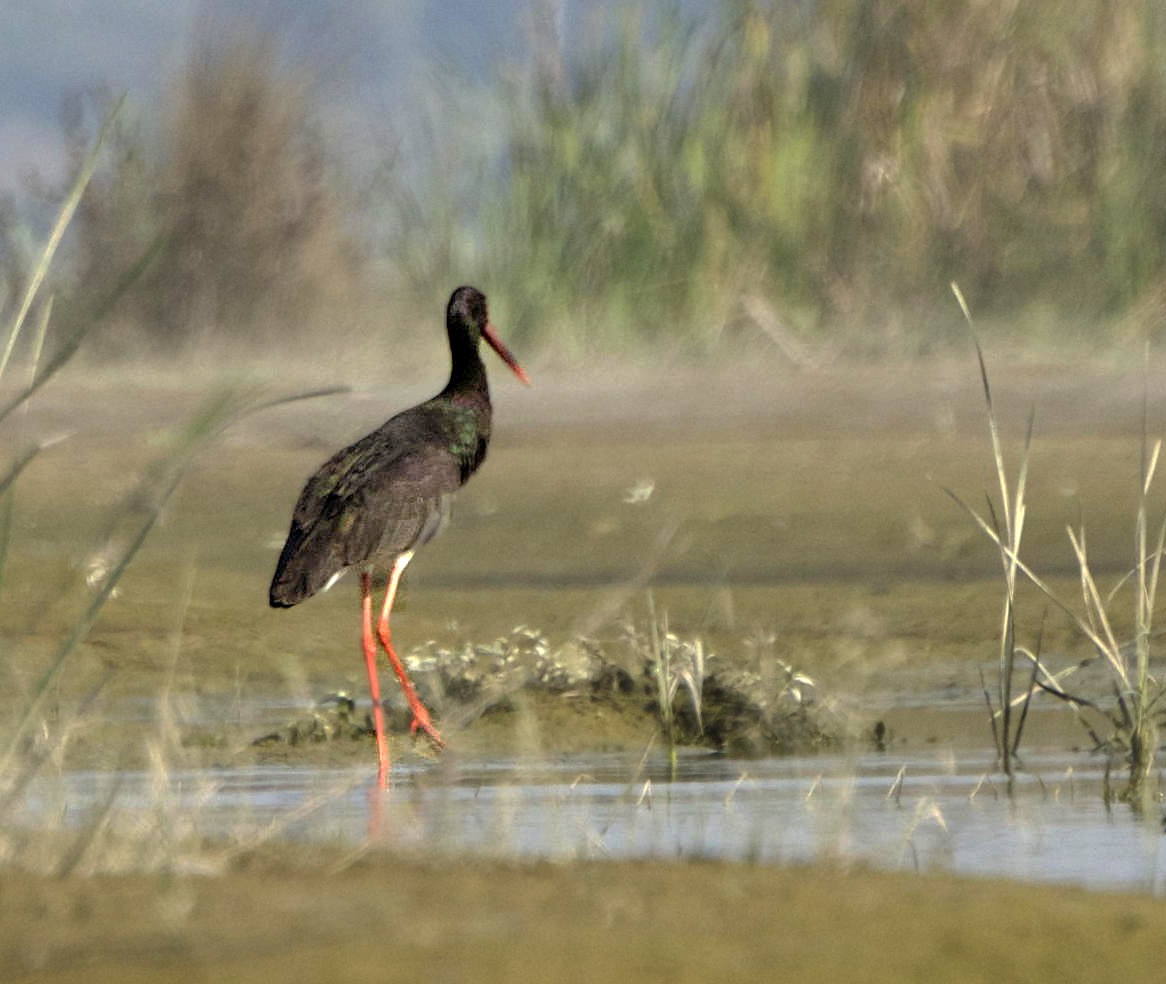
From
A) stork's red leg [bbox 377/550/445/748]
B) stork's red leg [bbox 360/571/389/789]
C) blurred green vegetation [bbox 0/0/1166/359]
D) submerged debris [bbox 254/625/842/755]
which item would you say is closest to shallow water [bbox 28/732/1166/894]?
stork's red leg [bbox 360/571/389/789]

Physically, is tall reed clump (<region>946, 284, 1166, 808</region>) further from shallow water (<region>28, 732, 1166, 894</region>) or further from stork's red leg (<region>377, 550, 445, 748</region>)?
stork's red leg (<region>377, 550, 445, 748</region>)

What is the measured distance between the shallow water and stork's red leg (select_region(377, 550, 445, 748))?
1.69ft

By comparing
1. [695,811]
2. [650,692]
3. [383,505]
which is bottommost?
[695,811]

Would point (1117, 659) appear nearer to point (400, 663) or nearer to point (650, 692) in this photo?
point (650, 692)

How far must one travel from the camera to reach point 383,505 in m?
7.56

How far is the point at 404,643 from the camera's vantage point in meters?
8.52

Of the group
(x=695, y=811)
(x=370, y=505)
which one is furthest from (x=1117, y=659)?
(x=370, y=505)

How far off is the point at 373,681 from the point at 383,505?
59 cm

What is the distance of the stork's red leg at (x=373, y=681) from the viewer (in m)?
6.06

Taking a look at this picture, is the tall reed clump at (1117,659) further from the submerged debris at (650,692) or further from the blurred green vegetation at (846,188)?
the blurred green vegetation at (846,188)

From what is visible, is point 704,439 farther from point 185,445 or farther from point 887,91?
point 185,445

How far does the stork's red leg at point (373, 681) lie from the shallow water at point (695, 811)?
63 mm

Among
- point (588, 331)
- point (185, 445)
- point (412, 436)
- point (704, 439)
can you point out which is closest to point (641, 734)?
point (412, 436)

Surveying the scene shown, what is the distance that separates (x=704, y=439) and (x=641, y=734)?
14.7 feet
